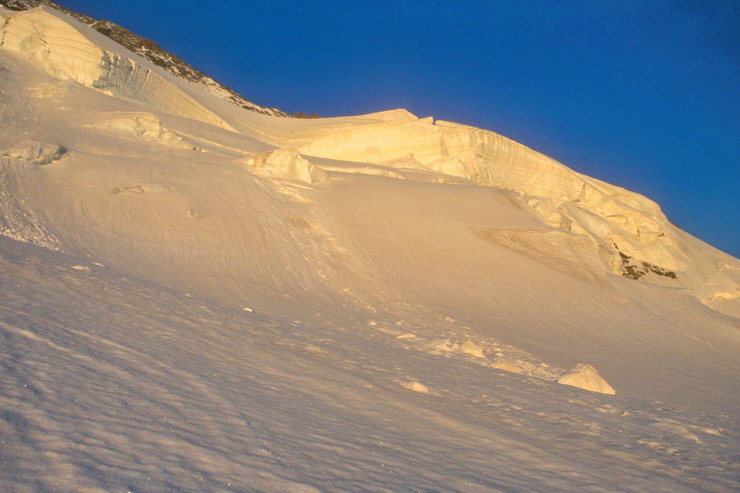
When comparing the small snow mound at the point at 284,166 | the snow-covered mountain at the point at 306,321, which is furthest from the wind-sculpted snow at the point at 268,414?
the small snow mound at the point at 284,166

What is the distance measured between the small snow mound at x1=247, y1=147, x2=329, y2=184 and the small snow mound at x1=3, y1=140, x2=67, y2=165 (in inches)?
200

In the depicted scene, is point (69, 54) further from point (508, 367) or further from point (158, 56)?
point (158, 56)

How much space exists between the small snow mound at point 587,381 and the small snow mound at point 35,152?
1132cm

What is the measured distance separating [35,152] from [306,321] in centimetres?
778

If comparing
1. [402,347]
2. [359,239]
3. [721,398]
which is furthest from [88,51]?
[721,398]

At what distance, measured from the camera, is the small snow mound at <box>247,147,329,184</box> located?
15.2 meters

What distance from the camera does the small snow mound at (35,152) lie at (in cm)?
1085

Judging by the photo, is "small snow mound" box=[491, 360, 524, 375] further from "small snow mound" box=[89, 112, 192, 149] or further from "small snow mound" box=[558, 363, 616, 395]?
"small snow mound" box=[89, 112, 192, 149]

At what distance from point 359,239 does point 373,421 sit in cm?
932

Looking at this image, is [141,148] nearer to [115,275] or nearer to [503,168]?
[115,275]

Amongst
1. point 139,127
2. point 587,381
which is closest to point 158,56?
point 139,127

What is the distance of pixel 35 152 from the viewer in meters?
11.1

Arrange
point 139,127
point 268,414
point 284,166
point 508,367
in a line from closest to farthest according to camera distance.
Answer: point 268,414 → point 508,367 → point 139,127 → point 284,166

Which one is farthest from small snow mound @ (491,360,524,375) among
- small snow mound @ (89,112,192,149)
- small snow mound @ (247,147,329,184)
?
small snow mound @ (89,112,192,149)
